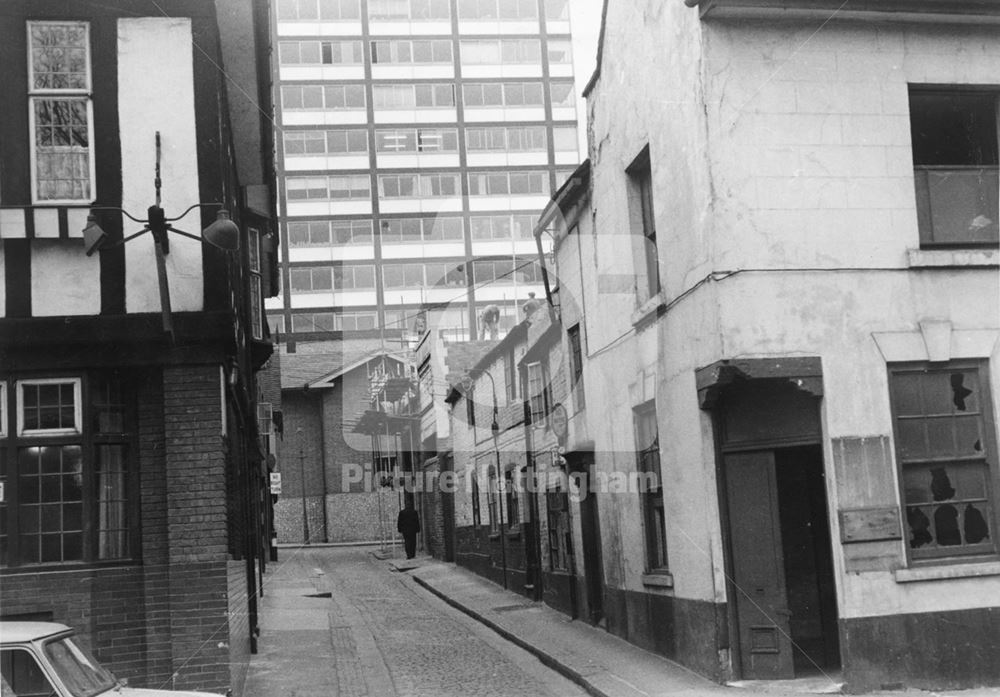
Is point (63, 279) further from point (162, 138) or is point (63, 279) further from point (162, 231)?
point (162, 138)

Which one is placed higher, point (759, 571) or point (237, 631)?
point (759, 571)

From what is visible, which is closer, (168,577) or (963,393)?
(168,577)

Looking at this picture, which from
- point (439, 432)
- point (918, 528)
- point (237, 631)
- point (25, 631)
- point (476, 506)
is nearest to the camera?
point (25, 631)

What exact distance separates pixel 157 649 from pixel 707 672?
5824mm

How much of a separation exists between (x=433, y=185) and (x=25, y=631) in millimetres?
56265

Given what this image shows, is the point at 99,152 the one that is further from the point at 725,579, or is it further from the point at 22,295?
the point at 725,579

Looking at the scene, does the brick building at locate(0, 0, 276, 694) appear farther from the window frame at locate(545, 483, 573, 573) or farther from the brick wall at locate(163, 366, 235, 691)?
the window frame at locate(545, 483, 573, 573)

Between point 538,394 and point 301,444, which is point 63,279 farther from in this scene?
point 301,444

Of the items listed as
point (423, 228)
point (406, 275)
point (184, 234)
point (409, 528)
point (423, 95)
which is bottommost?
point (409, 528)

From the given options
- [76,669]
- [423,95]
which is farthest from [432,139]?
[76,669]

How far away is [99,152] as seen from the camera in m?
11.0

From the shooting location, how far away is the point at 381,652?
16.8 m

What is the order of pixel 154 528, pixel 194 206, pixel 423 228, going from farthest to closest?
pixel 423 228 → pixel 154 528 → pixel 194 206

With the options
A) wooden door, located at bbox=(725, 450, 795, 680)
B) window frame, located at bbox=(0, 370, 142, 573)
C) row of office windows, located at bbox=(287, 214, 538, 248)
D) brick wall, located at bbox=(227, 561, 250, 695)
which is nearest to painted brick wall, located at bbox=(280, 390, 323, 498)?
row of office windows, located at bbox=(287, 214, 538, 248)
